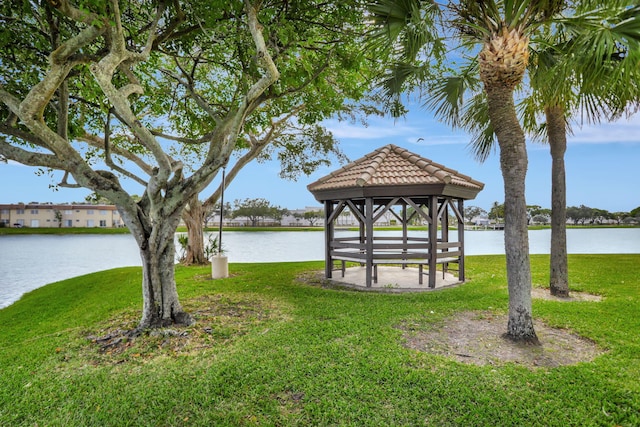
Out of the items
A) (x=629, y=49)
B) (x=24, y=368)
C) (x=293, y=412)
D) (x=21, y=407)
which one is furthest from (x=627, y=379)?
(x=24, y=368)

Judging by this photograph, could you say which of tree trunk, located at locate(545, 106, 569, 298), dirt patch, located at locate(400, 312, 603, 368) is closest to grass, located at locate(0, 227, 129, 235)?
dirt patch, located at locate(400, 312, 603, 368)

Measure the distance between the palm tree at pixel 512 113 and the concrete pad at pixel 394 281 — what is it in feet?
11.4

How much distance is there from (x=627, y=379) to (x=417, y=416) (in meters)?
2.38

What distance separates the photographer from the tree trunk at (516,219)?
4332mm

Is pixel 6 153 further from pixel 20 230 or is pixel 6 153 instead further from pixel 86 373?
pixel 20 230

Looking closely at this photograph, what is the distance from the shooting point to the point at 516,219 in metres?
4.36

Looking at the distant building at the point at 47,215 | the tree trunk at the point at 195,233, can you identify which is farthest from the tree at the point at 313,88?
the distant building at the point at 47,215

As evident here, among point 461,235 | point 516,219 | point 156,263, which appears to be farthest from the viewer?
point 461,235

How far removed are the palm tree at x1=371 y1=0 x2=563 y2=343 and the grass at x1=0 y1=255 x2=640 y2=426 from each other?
0.95 m

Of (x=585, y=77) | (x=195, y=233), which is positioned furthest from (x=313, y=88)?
(x=195, y=233)

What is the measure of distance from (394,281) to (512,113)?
5.53 m

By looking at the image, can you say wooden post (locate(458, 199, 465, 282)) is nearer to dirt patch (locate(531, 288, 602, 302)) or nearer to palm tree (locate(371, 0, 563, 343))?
dirt patch (locate(531, 288, 602, 302))

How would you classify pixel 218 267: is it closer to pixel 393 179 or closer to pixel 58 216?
pixel 393 179

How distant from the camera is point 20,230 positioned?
119 ft
